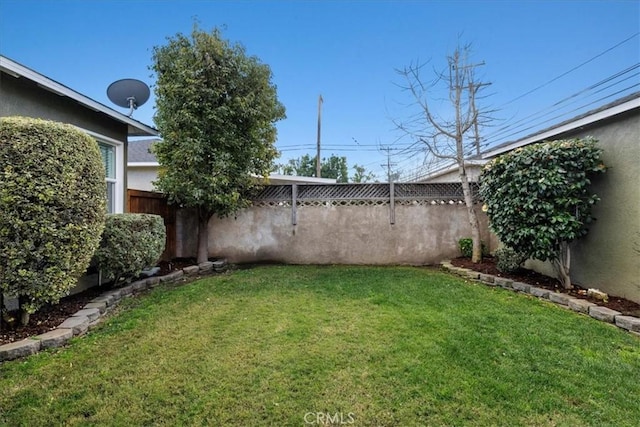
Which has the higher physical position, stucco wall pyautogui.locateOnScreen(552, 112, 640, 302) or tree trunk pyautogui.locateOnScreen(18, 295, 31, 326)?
stucco wall pyautogui.locateOnScreen(552, 112, 640, 302)

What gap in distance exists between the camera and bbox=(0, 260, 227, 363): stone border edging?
9.80 feet

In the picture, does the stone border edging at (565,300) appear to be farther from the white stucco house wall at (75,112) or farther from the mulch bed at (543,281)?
the white stucco house wall at (75,112)

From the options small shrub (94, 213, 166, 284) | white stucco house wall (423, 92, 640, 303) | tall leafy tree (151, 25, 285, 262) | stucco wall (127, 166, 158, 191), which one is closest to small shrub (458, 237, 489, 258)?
white stucco house wall (423, 92, 640, 303)

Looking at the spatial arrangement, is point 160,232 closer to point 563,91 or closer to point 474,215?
point 474,215

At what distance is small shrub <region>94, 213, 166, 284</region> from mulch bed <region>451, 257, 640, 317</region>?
5.89 metres

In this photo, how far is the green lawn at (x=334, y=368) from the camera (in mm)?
2209

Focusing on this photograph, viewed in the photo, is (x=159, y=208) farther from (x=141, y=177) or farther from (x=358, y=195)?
(x=358, y=195)

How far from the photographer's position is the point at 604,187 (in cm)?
484

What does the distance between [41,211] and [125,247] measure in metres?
1.51

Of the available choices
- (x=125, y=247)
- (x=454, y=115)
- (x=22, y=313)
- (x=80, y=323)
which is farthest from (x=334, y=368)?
(x=454, y=115)

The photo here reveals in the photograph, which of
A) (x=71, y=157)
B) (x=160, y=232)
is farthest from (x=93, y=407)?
(x=160, y=232)

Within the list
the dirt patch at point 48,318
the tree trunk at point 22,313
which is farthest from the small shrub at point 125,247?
the tree trunk at point 22,313

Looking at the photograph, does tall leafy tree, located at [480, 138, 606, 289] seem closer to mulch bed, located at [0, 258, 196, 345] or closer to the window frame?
mulch bed, located at [0, 258, 196, 345]

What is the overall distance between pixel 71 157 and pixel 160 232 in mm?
2111
